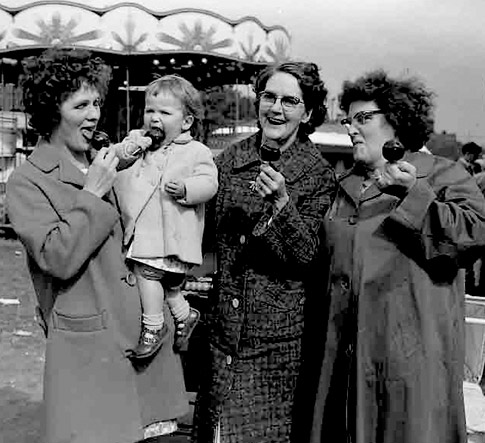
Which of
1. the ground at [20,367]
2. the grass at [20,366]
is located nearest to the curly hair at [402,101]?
the ground at [20,367]

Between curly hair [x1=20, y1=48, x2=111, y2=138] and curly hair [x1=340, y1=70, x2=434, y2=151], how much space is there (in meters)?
0.96

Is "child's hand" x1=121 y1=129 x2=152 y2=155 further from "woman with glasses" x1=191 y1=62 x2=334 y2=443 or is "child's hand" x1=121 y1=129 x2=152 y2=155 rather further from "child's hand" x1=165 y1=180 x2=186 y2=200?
"woman with glasses" x1=191 y1=62 x2=334 y2=443

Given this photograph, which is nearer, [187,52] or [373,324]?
[373,324]

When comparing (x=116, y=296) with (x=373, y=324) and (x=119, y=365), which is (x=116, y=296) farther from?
(x=373, y=324)

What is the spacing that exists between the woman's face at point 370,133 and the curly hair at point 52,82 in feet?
3.06

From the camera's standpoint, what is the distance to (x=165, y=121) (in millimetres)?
2701

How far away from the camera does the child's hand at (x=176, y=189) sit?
2.56m

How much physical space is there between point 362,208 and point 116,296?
0.92m

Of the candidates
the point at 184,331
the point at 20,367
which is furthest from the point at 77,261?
the point at 20,367

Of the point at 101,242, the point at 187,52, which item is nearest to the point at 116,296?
the point at 101,242

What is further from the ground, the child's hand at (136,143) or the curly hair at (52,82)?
the curly hair at (52,82)

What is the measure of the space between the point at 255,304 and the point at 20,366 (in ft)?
11.5

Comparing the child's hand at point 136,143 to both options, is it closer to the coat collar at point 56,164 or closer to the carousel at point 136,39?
the coat collar at point 56,164

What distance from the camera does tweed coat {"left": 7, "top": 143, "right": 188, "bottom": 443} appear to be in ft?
7.61
